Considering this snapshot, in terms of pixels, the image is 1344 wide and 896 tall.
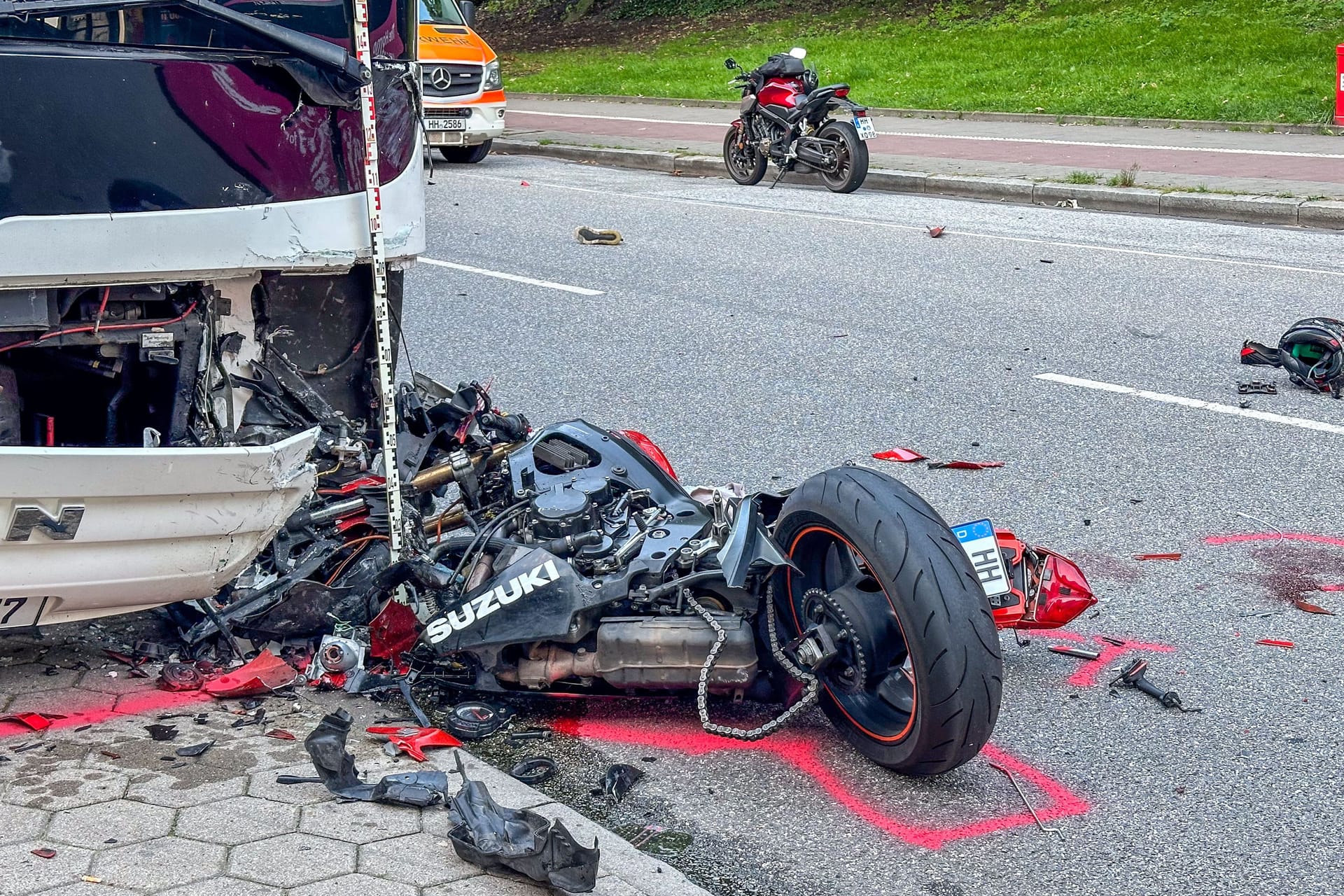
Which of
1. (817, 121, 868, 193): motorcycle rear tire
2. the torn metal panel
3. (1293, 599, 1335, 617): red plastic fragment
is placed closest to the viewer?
the torn metal panel

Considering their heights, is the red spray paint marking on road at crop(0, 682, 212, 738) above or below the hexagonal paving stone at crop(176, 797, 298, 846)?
below

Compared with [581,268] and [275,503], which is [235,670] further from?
[581,268]

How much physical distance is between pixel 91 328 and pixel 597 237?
800 cm

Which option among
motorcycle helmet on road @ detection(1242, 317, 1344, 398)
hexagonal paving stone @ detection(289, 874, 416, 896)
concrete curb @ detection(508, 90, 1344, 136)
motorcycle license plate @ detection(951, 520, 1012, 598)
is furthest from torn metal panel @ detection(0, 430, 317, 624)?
concrete curb @ detection(508, 90, 1344, 136)

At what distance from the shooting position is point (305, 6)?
3662 mm

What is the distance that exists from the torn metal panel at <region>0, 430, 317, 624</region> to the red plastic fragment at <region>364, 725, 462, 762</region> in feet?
1.83

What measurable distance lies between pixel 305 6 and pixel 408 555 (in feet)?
5.06

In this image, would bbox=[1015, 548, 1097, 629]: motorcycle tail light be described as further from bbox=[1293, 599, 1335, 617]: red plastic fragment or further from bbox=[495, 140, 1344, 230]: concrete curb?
bbox=[495, 140, 1344, 230]: concrete curb

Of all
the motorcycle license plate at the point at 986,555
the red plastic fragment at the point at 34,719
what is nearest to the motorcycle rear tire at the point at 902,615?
the motorcycle license plate at the point at 986,555

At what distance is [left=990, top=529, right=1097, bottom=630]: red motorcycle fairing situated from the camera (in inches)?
154

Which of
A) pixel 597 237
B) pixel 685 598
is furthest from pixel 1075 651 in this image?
pixel 597 237

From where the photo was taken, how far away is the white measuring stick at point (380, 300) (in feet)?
12.1

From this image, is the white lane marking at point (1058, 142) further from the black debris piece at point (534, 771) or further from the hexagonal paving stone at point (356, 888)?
the hexagonal paving stone at point (356, 888)

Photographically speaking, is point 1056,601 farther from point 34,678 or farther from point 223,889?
point 34,678
